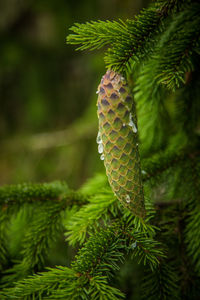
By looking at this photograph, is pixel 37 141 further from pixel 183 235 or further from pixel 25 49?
pixel 183 235

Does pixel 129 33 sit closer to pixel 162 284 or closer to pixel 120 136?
pixel 120 136

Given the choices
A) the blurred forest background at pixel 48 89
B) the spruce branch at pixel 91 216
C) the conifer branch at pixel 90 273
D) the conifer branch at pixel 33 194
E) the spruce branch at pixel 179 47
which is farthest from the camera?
the blurred forest background at pixel 48 89

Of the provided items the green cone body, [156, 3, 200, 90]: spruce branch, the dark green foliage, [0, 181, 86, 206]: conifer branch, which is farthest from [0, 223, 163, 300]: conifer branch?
[156, 3, 200, 90]: spruce branch

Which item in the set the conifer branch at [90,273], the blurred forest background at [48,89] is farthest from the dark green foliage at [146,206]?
the blurred forest background at [48,89]

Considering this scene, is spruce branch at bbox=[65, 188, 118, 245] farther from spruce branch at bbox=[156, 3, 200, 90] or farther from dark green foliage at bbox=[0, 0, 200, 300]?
spruce branch at bbox=[156, 3, 200, 90]

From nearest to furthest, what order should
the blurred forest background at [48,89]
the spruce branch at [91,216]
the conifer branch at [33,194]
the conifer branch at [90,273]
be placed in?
1. the conifer branch at [90,273]
2. the spruce branch at [91,216]
3. the conifer branch at [33,194]
4. the blurred forest background at [48,89]

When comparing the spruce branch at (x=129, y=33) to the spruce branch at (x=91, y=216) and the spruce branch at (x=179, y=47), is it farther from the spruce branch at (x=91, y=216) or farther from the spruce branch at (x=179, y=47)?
the spruce branch at (x=91, y=216)
